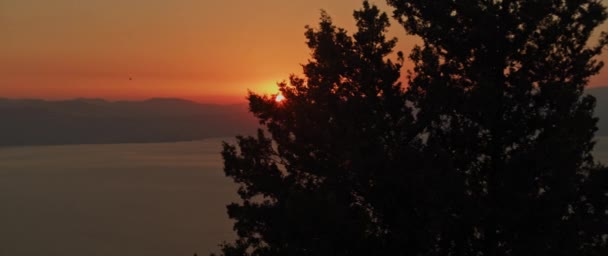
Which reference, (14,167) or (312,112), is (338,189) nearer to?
(312,112)

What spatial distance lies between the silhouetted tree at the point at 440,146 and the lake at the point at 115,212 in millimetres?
26676

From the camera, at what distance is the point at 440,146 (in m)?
10.4

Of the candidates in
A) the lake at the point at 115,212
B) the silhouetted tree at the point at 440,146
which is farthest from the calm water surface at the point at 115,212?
the silhouetted tree at the point at 440,146

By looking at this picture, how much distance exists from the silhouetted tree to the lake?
26676 millimetres

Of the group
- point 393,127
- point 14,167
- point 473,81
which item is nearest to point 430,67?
point 473,81

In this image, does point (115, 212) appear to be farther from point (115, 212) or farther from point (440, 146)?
point (440, 146)

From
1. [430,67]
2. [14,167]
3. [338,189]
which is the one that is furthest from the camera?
[14,167]

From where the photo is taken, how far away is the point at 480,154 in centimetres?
1052

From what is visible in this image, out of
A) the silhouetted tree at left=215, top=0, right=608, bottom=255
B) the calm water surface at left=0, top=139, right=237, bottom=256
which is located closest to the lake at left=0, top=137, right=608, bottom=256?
the calm water surface at left=0, top=139, right=237, bottom=256

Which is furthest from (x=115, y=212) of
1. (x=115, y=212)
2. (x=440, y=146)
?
(x=440, y=146)

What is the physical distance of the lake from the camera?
128 feet

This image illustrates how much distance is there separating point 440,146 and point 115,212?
48912mm

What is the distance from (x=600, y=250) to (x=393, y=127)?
4601mm

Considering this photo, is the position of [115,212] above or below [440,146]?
below
